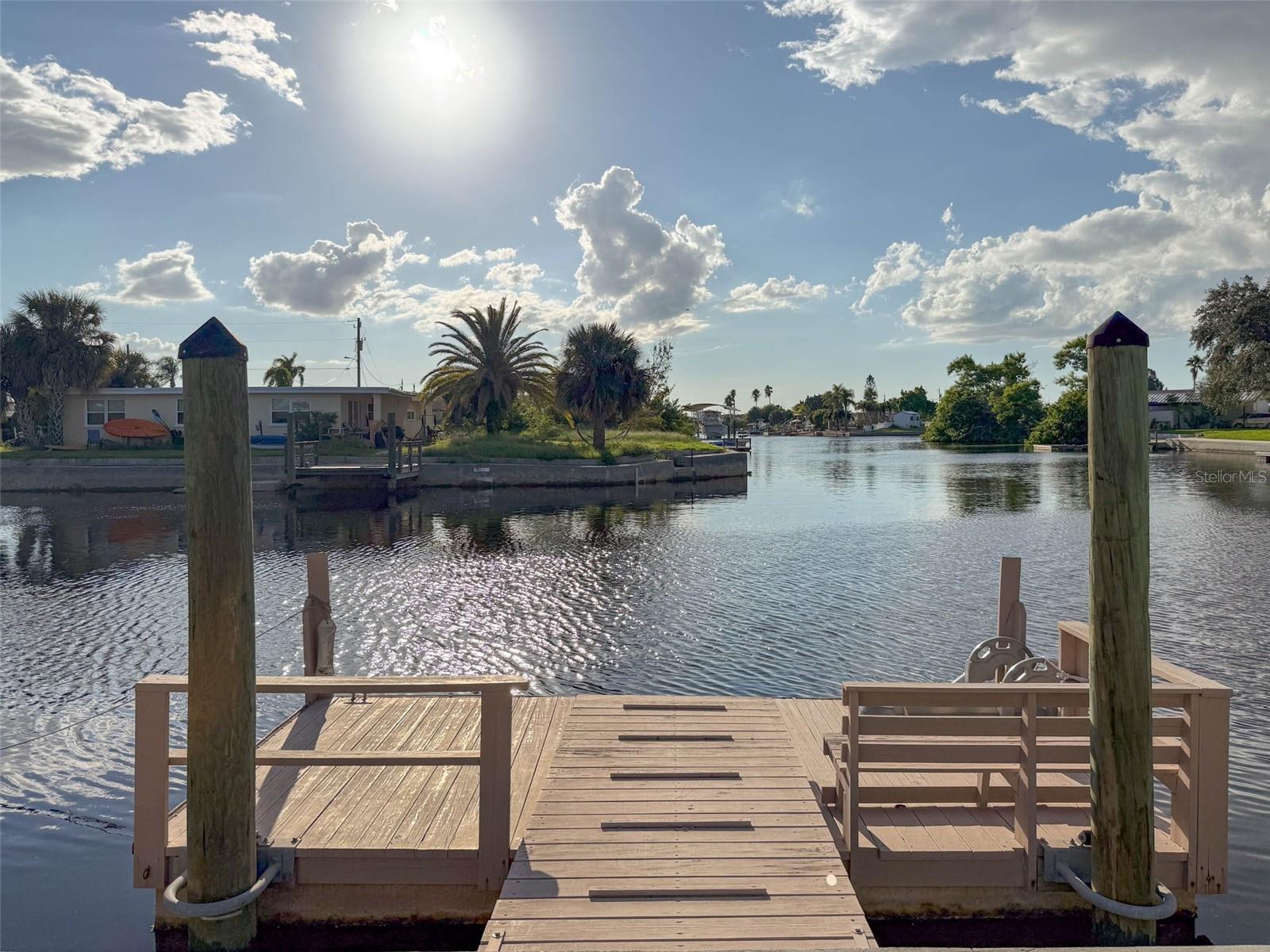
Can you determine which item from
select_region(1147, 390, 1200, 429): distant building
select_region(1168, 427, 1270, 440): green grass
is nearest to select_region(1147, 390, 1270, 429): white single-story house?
select_region(1147, 390, 1200, 429): distant building

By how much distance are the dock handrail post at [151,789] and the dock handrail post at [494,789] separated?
1.62 meters

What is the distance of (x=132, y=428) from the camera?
139ft

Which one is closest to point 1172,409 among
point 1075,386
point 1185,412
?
point 1185,412

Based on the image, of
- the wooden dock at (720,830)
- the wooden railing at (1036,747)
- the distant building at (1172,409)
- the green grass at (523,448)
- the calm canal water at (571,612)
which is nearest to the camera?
the wooden dock at (720,830)

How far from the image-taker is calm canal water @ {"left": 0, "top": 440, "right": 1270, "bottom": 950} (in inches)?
261

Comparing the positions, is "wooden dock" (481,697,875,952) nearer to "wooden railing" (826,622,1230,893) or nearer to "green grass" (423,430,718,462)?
→ "wooden railing" (826,622,1230,893)

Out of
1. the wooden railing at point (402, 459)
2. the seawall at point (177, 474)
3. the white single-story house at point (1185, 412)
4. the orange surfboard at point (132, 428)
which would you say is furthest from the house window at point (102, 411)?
the white single-story house at point (1185, 412)

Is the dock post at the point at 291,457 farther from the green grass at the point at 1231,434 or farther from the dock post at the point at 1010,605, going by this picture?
the green grass at the point at 1231,434

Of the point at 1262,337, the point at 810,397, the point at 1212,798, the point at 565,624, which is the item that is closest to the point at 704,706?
the point at 1212,798

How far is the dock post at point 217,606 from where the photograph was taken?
4008mm

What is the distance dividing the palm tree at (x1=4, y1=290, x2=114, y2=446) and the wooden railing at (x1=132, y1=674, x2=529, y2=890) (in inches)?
1866

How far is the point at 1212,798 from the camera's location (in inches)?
175

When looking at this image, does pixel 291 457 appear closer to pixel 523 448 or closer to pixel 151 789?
pixel 523 448

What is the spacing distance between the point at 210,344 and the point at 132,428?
44397mm
